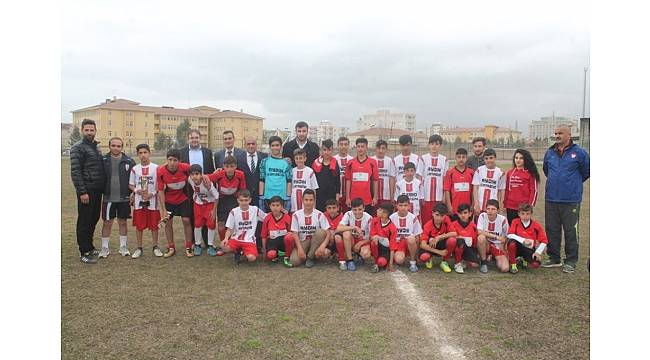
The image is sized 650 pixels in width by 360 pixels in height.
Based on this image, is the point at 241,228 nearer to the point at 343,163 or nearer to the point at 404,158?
the point at 343,163

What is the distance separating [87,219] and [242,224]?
6.54ft

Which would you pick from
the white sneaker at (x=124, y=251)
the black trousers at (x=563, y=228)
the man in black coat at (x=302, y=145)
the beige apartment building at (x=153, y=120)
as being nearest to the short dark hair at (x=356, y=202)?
the man in black coat at (x=302, y=145)

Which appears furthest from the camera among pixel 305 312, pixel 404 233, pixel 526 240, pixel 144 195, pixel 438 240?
pixel 144 195

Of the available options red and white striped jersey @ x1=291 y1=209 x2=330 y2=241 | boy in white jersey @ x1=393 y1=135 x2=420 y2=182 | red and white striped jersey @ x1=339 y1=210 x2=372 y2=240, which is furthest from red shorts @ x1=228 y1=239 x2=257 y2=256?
boy in white jersey @ x1=393 y1=135 x2=420 y2=182

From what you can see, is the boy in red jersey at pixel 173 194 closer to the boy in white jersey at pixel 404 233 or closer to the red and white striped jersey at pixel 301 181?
the red and white striped jersey at pixel 301 181

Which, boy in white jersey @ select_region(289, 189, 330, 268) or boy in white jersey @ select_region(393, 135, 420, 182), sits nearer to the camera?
boy in white jersey @ select_region(289, 189, 330, 268)

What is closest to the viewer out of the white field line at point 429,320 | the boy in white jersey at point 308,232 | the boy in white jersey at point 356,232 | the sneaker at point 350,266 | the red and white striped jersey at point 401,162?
the white field line at point 429,320

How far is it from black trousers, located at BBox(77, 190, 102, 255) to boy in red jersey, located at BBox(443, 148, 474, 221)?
470cm

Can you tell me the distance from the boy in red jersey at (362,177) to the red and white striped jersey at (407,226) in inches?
29.0

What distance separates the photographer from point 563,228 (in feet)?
19.3

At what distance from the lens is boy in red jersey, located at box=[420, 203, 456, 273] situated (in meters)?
5.71

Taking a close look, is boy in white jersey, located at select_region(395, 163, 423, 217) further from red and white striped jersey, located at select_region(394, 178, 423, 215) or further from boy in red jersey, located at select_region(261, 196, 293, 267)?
boy in red jersey, located at select_region(261, 196, 293, 267)

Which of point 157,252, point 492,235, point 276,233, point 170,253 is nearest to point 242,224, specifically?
point 276,233

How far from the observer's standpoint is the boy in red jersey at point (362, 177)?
6496mm
